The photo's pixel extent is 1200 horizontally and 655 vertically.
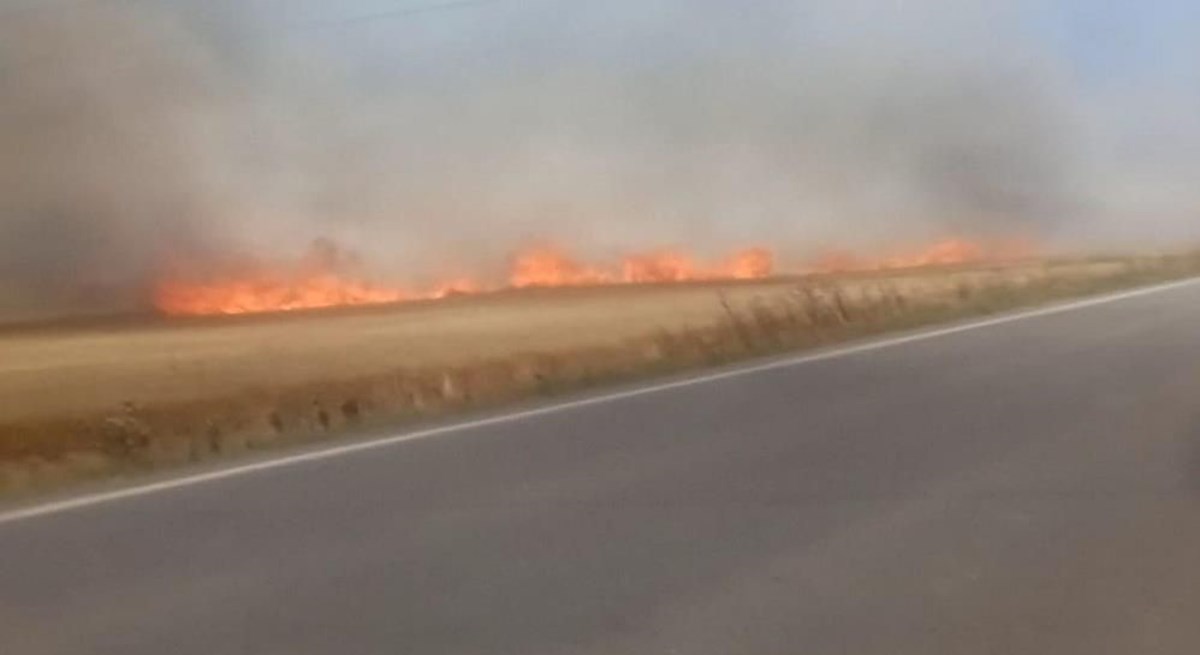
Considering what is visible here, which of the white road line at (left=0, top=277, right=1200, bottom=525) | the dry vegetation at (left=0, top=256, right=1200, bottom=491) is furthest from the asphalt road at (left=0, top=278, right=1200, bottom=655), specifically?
the dry vegetation at (left=0, top=256, right=1200, bottom=491)

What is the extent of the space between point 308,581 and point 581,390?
7844mm

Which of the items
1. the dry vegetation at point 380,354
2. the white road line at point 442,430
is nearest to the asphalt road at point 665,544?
the white road line at point 442,430

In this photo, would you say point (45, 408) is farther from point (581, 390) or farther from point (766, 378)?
point (766, 378)

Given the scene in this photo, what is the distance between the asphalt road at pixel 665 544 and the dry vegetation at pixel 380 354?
1851 millimetres

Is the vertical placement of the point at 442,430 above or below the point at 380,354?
below

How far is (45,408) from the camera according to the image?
15.3 m

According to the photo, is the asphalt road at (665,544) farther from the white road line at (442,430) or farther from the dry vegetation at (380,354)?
the dry vegetation at (380,354)

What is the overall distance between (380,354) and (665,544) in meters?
12.1

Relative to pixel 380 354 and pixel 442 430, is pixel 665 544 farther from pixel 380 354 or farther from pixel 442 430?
pixel 380 354

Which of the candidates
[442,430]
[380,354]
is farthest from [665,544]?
[380,354]

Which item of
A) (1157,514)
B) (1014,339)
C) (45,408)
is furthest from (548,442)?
(1014,339)

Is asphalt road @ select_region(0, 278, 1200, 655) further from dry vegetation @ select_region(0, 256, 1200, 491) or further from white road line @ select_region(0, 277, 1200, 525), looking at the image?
dry vegetation @ select_region(0, 256, 1200, 491)

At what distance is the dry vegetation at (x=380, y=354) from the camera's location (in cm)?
1227

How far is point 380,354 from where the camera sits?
63.5ft
